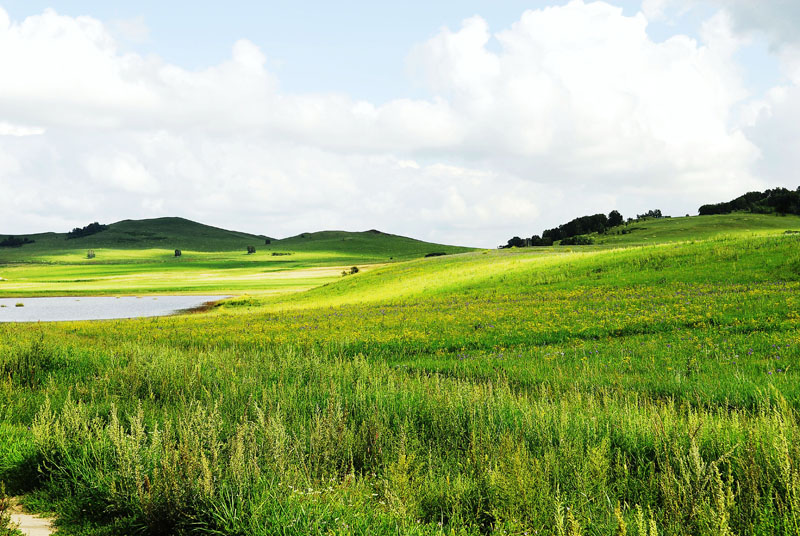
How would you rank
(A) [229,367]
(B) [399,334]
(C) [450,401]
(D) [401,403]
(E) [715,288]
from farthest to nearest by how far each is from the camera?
1. (E) [715,288]
2. (B) [399,334]
3. (A) [229,367]
4. (D) [401,403]
5. (C) [450,401]

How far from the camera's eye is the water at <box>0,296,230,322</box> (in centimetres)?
4934

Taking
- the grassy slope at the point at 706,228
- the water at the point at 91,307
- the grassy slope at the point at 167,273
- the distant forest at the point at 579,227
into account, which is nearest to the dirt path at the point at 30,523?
the water at the point at 91,307

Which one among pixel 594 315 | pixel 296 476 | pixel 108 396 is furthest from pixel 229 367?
pixel 594 315

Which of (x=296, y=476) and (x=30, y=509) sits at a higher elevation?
(x=296, y=476)

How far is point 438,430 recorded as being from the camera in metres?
7.97

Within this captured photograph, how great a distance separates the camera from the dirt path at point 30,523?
5582 mm

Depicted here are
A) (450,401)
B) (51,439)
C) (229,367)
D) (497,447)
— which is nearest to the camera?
(497,447)

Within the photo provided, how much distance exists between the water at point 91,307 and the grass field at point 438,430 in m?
33.7

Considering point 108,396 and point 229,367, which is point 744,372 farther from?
point 108,396

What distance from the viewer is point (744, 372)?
1191 centimetres

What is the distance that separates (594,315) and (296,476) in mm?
19162

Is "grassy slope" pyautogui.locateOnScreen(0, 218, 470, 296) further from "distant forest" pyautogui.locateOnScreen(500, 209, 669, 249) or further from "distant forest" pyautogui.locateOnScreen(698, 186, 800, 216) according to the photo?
"distant forest" pyautogui.locateOnScreen(698, 186, 800, 216)

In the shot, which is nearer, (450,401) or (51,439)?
(51,439)

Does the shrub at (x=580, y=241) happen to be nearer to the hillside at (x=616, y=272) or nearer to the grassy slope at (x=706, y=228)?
the grassy slope at (x=706, y=228)
